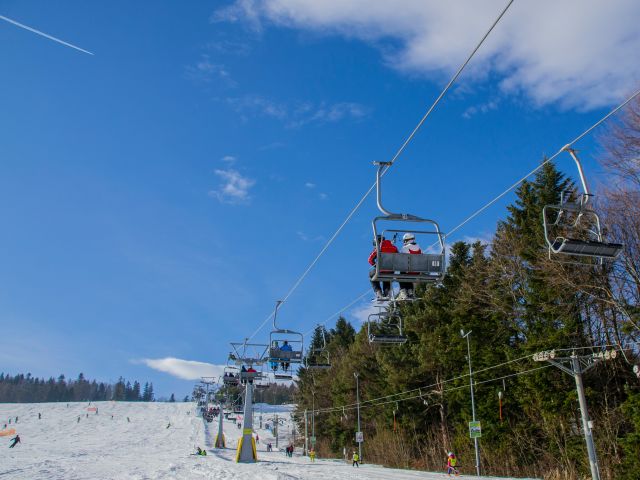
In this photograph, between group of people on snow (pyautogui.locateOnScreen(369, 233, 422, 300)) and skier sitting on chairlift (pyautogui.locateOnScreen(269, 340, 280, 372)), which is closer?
group of people on snow (pyautogui.locateOnScreen(369, 233, 422, 300))

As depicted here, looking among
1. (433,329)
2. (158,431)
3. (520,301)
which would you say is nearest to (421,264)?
(520,301)

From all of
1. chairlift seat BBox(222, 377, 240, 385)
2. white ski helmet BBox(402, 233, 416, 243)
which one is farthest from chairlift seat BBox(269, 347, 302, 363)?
chairlift seat BBox(222, 377, 240, 385)

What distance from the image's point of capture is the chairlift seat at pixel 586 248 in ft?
29.2

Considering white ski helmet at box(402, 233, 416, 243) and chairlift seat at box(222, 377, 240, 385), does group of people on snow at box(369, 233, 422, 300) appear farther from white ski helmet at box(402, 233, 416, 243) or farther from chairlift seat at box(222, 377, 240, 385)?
chairlift seat at box(222, 377, 240, 385)

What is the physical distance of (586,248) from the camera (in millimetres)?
9078

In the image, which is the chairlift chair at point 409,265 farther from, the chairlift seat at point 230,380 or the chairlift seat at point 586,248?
the chairlift seat at point 230,380

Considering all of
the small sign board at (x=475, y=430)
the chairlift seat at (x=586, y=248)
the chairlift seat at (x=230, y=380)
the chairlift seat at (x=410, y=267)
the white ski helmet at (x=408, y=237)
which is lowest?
the small sign board at (x=475, y=430)

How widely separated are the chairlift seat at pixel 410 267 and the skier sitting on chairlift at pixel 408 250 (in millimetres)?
274

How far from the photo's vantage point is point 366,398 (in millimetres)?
60969

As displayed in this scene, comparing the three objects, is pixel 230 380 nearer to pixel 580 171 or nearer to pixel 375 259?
pixel 375 259

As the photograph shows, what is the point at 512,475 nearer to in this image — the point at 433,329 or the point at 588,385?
the point at 588,385

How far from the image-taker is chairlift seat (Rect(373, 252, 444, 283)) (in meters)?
12.0

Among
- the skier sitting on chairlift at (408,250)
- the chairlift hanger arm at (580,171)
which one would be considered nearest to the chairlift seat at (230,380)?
the skier sitting on chairlift at (408,250)

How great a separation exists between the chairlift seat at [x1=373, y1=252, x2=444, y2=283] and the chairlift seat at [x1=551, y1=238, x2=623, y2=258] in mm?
3265
